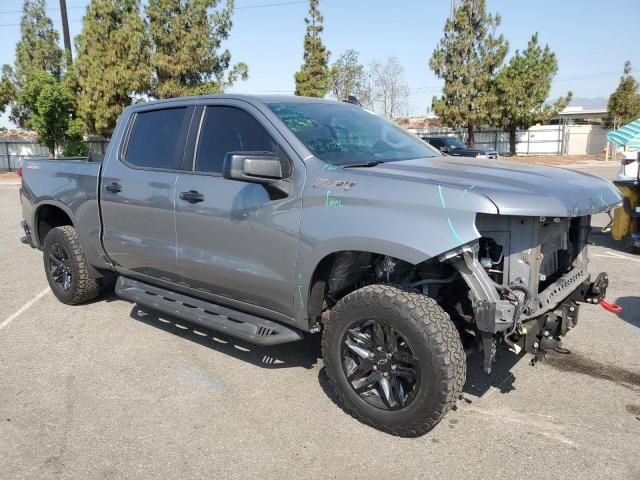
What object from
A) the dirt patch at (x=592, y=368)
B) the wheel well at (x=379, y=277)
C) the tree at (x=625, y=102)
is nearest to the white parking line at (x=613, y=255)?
the dirt patch at (x=592, y=368)

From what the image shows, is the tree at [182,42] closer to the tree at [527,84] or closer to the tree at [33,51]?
the tree at [33,51]

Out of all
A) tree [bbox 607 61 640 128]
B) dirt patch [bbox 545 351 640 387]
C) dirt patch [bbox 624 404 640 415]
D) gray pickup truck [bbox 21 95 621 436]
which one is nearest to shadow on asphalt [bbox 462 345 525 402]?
dirt patch [bbox 545 351 640 387]

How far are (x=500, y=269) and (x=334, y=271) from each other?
3.41 feet

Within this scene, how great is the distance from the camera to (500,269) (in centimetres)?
315

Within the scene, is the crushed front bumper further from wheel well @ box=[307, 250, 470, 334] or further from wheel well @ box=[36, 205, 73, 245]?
wheel well @ box=[36, 205, 73, 245]

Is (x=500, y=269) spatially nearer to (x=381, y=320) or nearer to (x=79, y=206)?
(x=381, y=320)

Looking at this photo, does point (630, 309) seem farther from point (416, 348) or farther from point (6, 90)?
point (6, 90)

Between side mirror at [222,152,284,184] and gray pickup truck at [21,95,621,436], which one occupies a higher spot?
side mirror at [222,152,284,184]

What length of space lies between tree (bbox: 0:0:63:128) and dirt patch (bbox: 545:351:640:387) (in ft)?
108

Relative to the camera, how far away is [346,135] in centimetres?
399

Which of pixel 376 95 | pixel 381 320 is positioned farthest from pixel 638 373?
pixel 376 95

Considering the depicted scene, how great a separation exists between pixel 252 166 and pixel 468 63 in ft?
105

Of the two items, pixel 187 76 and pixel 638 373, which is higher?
pixel 187 76

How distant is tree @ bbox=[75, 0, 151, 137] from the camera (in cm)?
2345
